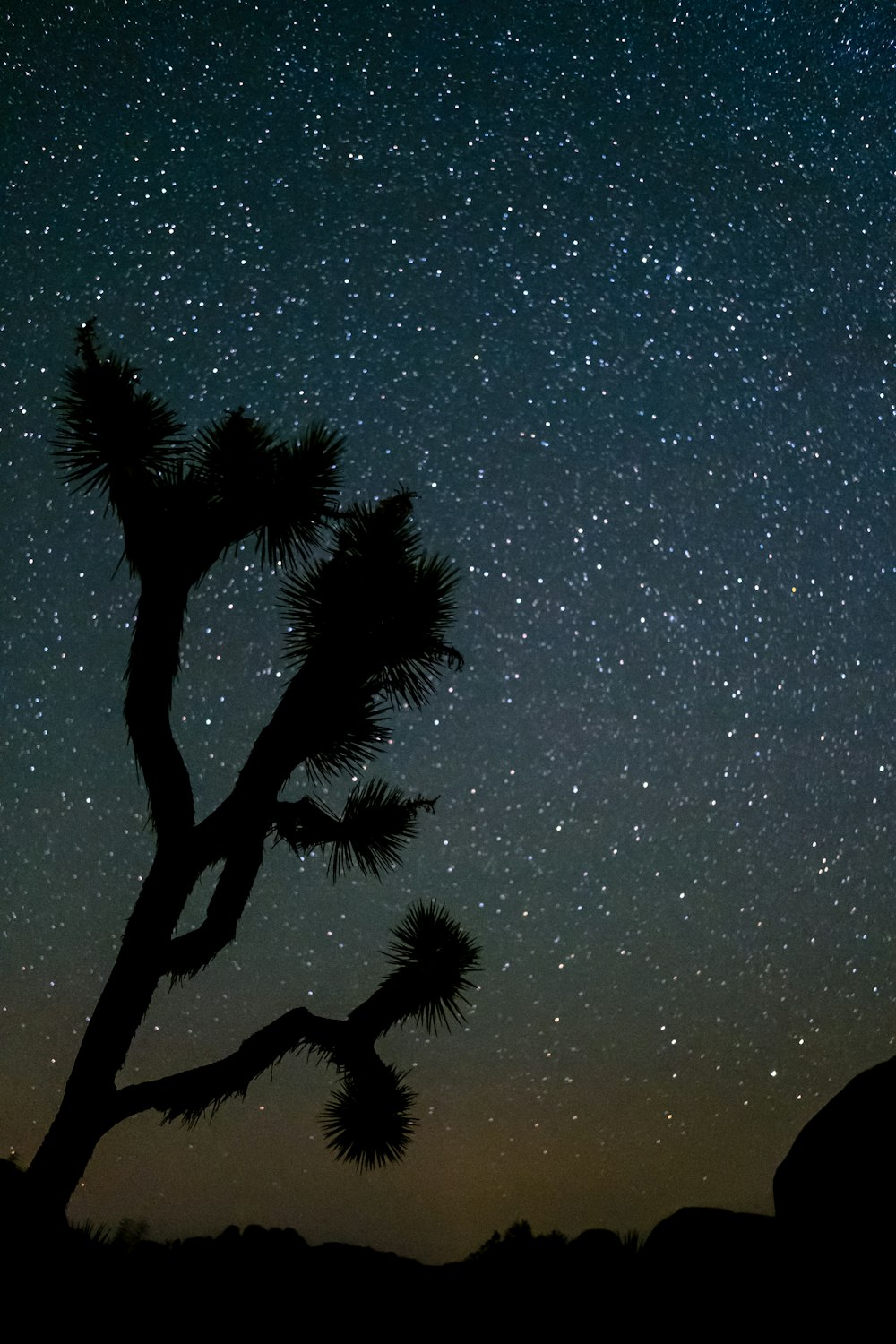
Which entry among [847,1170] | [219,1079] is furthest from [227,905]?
[847,1170]

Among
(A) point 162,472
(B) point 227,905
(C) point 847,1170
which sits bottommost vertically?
(C) point 847,1170

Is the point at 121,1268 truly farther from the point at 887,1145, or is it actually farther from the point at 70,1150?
the point at 887,1145

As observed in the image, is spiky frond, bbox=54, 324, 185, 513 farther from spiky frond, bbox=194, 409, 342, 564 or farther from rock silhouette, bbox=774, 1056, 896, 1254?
rock silhouette, bbox=774, 1056, 896, 1254

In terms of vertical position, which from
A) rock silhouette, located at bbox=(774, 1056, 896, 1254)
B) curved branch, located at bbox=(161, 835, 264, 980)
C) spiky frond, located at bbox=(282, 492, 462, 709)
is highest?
spiky frond, located at bbox=(282, 492, 462, 709)

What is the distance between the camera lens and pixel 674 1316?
13.8ft

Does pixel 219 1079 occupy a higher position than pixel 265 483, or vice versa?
pixel 265 483

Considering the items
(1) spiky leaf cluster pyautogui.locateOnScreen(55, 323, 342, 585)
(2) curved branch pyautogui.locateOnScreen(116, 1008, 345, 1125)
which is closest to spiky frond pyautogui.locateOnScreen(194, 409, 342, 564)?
(1) spiky leaf cluster pyautogui.locateOnScreen(55, 323, 342, 585)

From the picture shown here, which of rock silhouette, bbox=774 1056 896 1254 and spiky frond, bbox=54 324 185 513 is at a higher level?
spiky frond, bbox=54 324 185 513

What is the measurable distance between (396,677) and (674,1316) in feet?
11.6

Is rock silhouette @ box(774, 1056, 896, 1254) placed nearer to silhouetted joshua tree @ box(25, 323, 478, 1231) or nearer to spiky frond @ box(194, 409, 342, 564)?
silhouetted joshua tree @ box(25, 323, 478, 1231)

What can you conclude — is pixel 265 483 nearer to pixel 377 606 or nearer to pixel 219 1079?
pixel 377 606

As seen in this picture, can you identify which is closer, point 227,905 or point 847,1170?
point 847,1170

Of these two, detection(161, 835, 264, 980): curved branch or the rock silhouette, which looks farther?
detection(161, 835, 264, 980): curved branch

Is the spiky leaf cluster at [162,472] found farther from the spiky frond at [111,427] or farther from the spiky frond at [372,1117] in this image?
the spiky frond at [372,1117]
